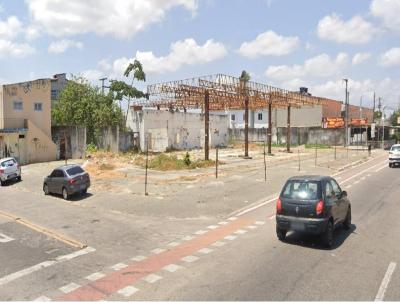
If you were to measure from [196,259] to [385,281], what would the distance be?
4187 millimetres

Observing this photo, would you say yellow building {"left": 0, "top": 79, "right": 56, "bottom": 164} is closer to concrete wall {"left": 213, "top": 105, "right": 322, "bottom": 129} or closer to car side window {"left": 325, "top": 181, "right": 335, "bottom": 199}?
car side window {"left": 325, "top": 181, "right": 335, "bottom": 199}

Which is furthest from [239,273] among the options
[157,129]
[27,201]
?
[157,129]

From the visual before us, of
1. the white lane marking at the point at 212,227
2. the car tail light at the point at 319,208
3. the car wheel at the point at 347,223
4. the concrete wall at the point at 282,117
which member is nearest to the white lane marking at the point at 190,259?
the car tail light at the point at 319,208

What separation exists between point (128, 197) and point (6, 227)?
653cm

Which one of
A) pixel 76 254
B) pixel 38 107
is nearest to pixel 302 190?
pixel 76 254

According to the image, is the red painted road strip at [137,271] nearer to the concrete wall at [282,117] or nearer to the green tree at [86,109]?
the green tree at [86,109]

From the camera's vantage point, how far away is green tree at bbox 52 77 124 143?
173ft

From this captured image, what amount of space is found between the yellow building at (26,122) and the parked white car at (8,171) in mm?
8979

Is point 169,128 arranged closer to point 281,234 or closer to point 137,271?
point 281,234

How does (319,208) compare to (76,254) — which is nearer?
(319,208)

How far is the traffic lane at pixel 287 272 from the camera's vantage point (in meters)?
8.25

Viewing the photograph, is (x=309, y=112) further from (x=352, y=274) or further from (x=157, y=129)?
(x=352, y=274)

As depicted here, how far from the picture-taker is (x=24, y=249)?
494 inches

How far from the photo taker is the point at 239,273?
9.52m
